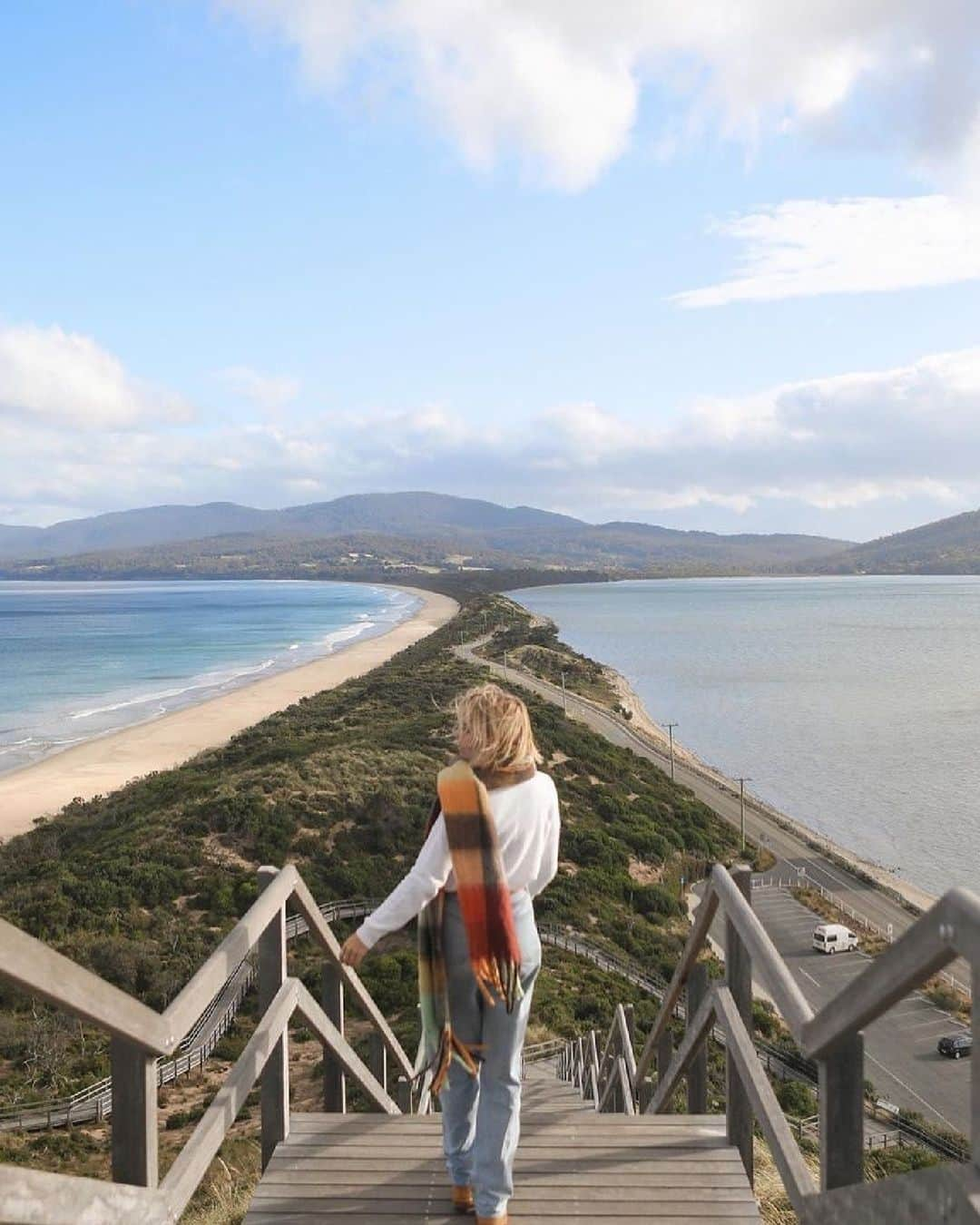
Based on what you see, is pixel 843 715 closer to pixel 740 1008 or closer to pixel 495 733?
pixel 740 1008

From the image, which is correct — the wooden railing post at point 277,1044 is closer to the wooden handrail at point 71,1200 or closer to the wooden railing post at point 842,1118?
the wooden handrail at point 71,1200

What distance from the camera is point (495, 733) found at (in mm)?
2967

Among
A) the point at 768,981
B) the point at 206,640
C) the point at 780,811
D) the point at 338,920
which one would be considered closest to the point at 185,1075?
the point at 338,920

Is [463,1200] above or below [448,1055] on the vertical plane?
below

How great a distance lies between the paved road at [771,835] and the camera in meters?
26.7

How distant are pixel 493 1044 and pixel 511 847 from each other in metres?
0.66

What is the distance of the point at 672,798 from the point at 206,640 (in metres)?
76.8

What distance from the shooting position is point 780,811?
37031 millimetres

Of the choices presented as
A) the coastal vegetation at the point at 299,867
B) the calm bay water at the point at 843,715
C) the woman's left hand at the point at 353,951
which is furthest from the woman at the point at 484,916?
the calm bay water at the point at 843,715

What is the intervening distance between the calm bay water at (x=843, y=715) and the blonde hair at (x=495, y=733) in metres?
28.6

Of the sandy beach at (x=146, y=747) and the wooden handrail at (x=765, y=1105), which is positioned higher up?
the wooden handrail at (x=765, y=1105)

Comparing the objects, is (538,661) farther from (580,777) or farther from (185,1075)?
(185,1075)

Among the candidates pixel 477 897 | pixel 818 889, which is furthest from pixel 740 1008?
pixel 818 889

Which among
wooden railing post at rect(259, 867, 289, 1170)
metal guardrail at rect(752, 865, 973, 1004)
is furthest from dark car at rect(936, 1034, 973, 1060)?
wooden railing post at rect(259, 867, 289, 1170)
